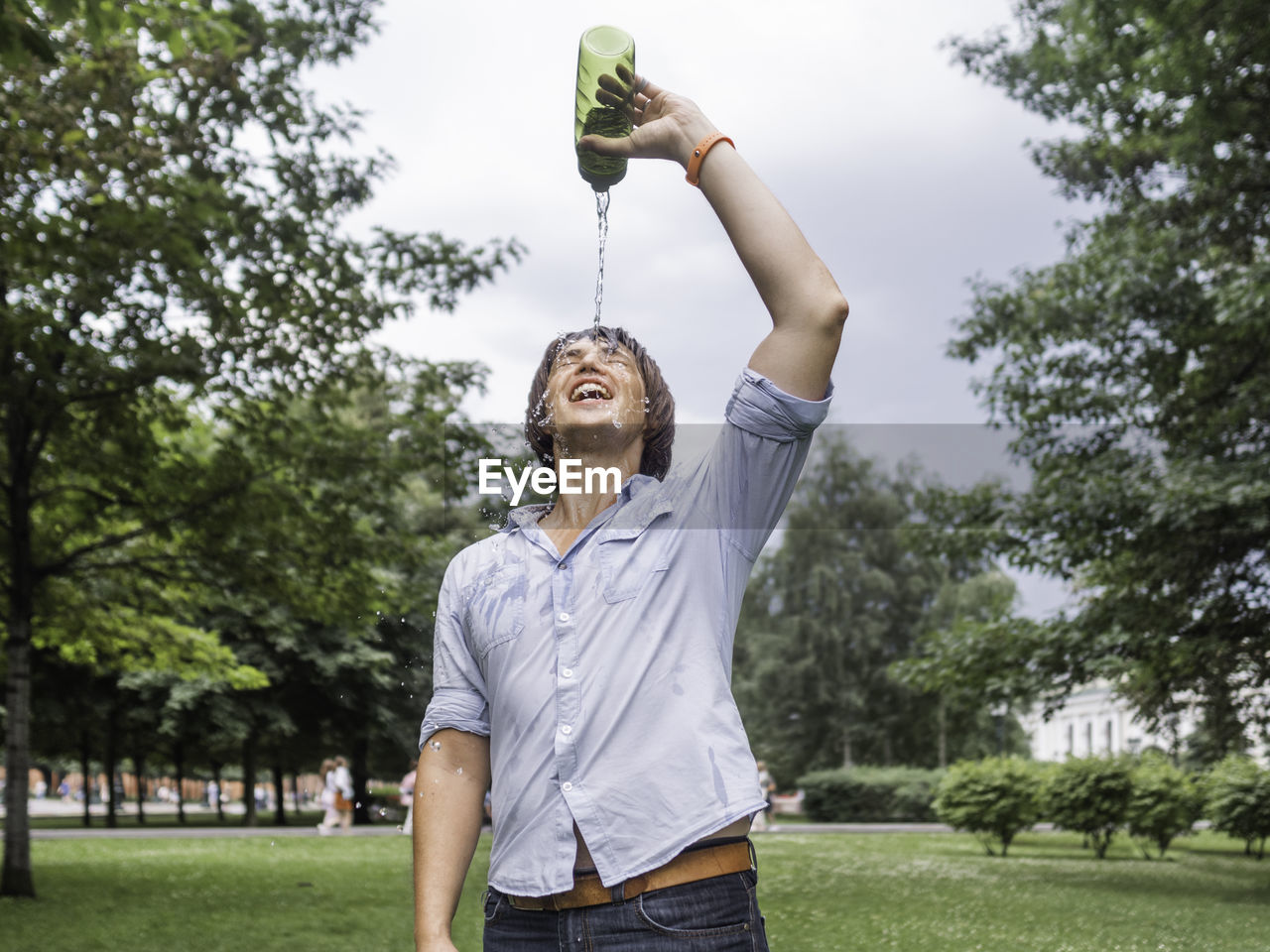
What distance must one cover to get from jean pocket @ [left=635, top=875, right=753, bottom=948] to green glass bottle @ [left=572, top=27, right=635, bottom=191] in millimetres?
1029

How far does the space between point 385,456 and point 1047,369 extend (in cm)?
735

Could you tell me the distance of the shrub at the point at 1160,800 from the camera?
54.4ft

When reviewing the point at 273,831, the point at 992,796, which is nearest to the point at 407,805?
the point at 992,796

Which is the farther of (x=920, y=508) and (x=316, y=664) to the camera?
(x=316, y=664)

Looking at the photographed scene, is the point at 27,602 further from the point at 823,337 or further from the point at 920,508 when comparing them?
the point at 823,337

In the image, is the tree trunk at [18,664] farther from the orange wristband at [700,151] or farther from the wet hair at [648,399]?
the orange wristband at [700,151]

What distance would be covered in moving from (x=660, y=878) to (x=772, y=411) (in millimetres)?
559

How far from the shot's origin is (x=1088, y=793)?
54.9 ft

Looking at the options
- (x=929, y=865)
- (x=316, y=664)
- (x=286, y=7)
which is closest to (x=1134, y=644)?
(x=929, y=865)

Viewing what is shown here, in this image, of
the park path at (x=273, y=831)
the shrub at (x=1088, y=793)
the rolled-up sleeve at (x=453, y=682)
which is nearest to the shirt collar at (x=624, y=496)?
the rolled-up sleeve at (x=453, y=682)

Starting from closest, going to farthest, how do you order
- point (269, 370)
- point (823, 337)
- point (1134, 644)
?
1. point (823, 337)
2. point (269, 370)
3. point (1134, 644)

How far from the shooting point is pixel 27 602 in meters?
10.5

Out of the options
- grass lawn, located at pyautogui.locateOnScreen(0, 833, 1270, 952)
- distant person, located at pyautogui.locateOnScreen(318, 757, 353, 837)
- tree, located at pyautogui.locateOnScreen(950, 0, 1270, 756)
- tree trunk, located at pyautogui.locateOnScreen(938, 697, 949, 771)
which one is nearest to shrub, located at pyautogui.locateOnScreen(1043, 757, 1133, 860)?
grass lawn, located at pyautogui.locateOnScreen(0, 833, 1270, 952)

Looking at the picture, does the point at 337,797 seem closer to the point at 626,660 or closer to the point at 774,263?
the point at 626,660
